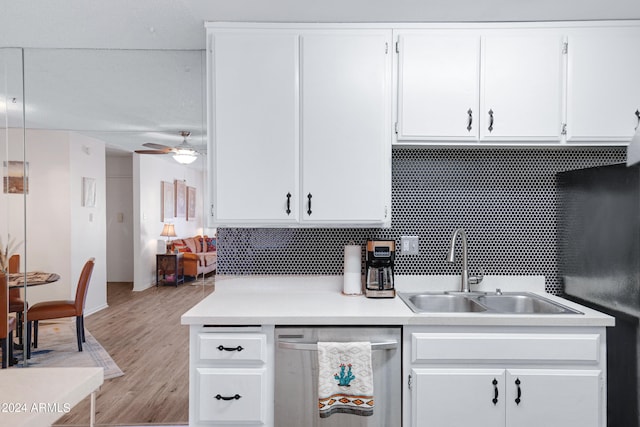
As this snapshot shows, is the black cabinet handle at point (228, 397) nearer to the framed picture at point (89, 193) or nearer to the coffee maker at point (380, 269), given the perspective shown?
the coffee maker at point (380, 269)

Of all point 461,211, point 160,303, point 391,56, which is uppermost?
point 391,56

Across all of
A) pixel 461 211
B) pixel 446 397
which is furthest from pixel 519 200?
pixel 446 397

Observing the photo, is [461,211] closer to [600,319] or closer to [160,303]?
[600,319]

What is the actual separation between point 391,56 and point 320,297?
141cm

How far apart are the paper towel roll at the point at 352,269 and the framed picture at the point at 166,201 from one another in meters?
1.20

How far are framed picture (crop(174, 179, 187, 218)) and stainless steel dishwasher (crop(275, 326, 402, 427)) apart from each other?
45.1 inches

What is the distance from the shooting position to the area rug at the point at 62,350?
2.59 m

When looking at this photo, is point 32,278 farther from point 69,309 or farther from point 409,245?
point 409,245

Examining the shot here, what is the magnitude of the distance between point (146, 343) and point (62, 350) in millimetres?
512

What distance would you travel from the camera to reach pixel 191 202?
2.61 m

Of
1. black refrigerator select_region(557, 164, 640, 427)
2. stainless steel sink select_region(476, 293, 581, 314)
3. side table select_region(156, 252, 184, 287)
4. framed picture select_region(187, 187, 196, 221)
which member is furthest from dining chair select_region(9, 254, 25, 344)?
black refrigerator select_region(557, 164, 640, 427)

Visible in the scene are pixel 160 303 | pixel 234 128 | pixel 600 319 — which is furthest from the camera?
pixel 160 303

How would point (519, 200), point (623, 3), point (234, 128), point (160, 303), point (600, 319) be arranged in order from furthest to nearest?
1. point (160, 303)
2. point (519, 200)
3. point (234, 128)
4. point (623, 3)
5. point (600, 319)

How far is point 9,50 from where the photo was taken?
2.59 m
